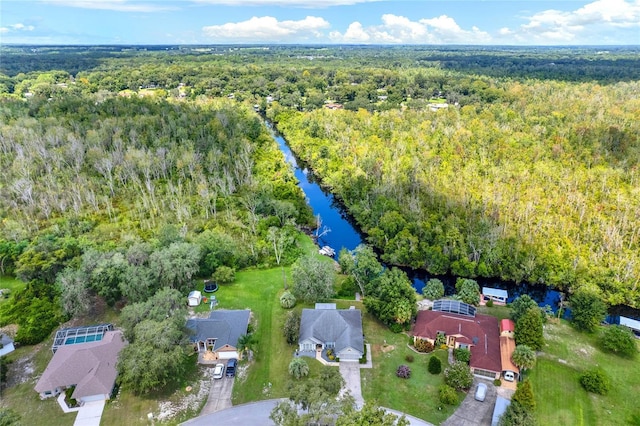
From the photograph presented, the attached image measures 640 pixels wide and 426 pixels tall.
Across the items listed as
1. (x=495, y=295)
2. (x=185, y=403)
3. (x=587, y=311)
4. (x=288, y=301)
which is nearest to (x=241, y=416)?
(x=185, y=403)

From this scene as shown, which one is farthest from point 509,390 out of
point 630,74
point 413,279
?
point 630,74

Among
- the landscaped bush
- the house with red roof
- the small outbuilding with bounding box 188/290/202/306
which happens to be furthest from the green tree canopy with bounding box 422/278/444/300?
the small outbuilding with bounding box 188/290/202/306

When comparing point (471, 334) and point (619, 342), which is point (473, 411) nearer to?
point (471, 334)

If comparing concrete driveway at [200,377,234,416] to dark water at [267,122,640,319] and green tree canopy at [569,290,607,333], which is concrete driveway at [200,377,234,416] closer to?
dark water at [267,122,640,319]

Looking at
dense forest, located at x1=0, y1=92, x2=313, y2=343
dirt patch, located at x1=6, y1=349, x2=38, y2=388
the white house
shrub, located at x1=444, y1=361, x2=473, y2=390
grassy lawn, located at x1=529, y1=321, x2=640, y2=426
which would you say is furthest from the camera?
dense forest, located at x1=0, y1=92, x2=313, y2=343

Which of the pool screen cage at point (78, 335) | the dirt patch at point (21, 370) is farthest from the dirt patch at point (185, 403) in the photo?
the dirt patch at point (21, 370)
